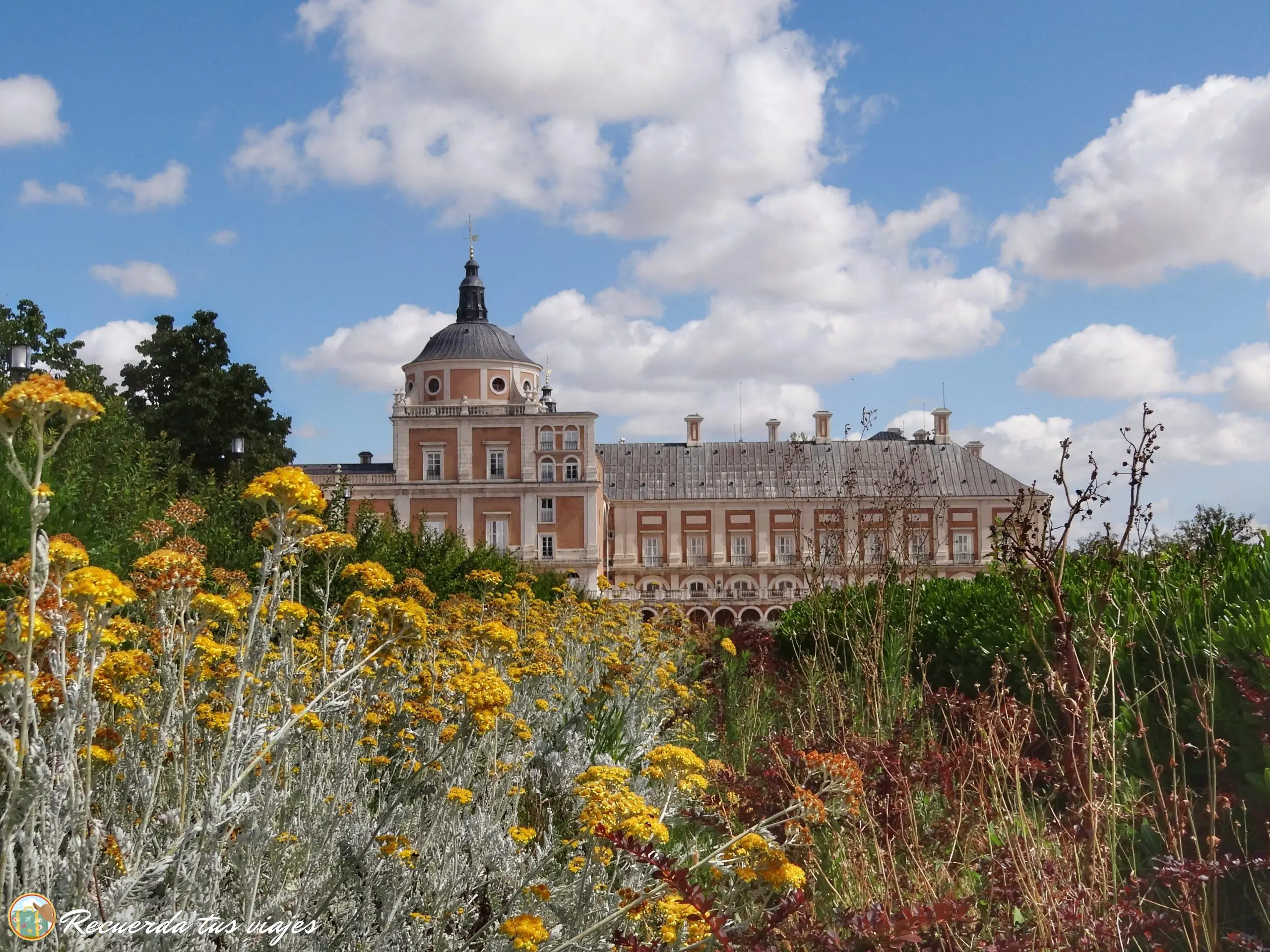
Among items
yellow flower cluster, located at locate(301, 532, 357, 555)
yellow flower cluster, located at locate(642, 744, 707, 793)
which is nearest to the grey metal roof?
yellow flower cluster, located at locate(301, 532, 357, 555)

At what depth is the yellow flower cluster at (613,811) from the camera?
2.50 m

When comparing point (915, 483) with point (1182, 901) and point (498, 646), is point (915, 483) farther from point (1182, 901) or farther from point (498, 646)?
point (1182, 901)

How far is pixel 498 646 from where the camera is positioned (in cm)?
409

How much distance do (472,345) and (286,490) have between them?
47782 millimetres

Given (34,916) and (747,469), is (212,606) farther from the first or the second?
(747,469)

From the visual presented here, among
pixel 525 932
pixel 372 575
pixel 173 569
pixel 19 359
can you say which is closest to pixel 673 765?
pixel 525 932

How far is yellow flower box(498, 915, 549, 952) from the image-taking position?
2309mm

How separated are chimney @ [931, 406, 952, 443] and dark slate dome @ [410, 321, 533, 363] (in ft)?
69.9

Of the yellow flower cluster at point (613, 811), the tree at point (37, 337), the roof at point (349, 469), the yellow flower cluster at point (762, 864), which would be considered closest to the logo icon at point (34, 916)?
the yellow flower cluster at point (613, 811)

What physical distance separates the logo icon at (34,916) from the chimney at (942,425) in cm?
5518

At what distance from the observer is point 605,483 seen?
52.4 metres

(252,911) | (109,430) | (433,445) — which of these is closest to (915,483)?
(252,911)

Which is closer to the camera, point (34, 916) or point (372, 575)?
point (34, 916)

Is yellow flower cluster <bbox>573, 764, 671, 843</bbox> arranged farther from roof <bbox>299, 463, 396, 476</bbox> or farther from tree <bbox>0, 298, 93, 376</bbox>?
roof <bbox>299, 463, 396, 476</bbox>
